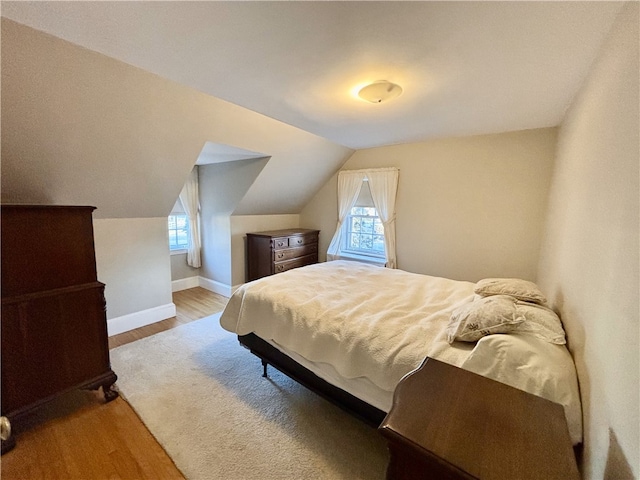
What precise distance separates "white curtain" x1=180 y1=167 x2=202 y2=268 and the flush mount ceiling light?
11.3 ft

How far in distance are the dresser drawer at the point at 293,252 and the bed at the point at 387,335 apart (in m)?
1.47

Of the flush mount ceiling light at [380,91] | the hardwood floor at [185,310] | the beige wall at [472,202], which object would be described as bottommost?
the hardwood floor at [185,310]

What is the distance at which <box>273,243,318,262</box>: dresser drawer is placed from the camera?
396cm

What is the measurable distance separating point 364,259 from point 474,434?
3.44 metres

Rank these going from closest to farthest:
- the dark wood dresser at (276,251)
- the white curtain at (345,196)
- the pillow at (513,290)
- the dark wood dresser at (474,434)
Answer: the dark wood dresser at (474,434), the pillow at (513,290), the dark wood dresser at (276,251), the white curtain at (345,196)

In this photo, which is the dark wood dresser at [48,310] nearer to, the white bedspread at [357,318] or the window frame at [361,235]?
the white bedspread at [357,318]

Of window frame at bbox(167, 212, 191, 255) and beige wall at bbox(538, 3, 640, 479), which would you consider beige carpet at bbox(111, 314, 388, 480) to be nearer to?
beige wall at bbox(538, 3, 640, 479)

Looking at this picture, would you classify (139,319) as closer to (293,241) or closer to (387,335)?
(293,241)

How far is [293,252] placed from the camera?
4.21 meters

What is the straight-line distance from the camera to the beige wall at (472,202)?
277 cm

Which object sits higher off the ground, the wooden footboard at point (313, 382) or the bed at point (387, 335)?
the bed at point (387, 335)

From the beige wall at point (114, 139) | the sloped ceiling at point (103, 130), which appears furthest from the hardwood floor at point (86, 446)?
the sloped ceiling at point (103, 130)

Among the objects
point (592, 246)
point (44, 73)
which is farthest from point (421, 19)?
point (44, 73)

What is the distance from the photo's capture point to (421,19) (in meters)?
1.11
